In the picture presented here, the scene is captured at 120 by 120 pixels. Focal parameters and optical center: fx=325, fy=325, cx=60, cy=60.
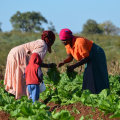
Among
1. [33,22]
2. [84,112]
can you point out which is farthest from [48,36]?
[33,22]

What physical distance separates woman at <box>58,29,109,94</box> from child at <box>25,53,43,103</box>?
2.28 ft

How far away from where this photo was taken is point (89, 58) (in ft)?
20.5

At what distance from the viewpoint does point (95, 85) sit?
21.1ft

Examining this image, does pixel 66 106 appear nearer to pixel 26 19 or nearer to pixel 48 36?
pixel 48 36

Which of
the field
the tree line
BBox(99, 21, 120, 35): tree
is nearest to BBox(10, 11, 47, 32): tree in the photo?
the tree line

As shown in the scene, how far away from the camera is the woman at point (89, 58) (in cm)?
612

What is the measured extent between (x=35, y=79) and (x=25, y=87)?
0.59 metres

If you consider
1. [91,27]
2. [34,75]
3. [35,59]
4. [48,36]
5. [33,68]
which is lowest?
[34,75]

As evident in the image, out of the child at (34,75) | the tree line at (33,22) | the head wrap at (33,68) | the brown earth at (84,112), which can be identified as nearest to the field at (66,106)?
the brown earth at (84,112)

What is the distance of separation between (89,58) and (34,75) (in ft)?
3.70

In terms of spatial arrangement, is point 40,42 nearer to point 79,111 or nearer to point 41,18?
point 79,111

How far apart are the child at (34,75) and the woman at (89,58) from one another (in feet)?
2.28

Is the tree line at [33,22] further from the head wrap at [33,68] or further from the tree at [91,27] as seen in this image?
the head wrap at [33,68]

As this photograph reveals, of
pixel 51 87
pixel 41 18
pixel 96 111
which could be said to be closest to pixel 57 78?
pixel 51 87
